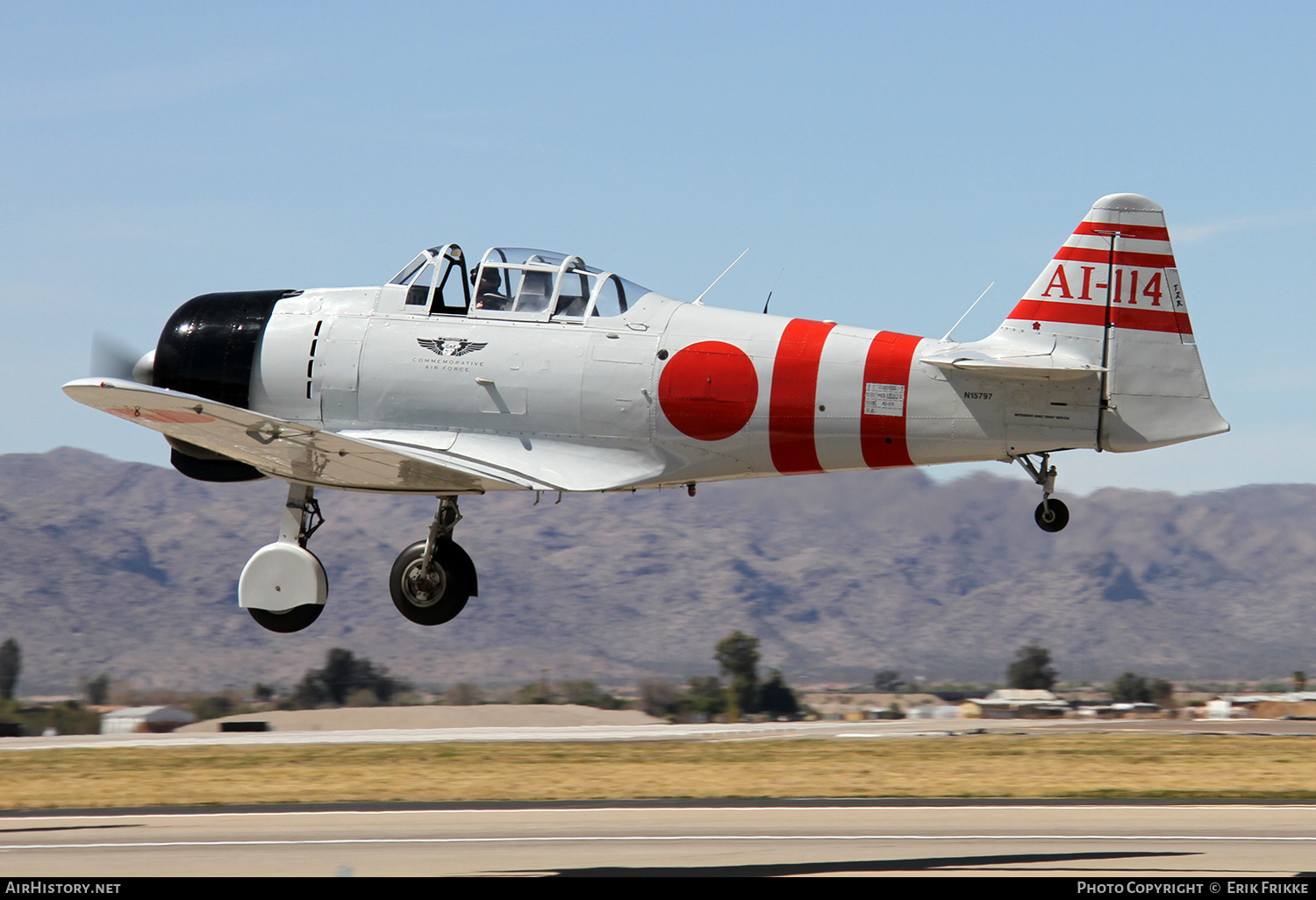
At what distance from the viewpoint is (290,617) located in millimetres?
13297

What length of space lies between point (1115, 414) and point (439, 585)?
Result: 6.31 meters

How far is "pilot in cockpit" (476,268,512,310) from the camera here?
1323cm

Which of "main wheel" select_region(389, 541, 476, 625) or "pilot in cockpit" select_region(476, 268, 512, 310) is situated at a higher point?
"pilot in cockpit" select_region(476, 268, 512, 310)

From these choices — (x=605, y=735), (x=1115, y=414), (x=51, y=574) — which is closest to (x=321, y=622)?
(x=51, y=574)

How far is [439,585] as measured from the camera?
13.8 m

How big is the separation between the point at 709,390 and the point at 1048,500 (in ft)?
9.94

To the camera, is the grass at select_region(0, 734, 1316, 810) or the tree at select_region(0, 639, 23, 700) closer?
the grass at select_region(0, 734, 1316, 810)

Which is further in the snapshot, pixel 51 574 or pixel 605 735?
pixel 51 574

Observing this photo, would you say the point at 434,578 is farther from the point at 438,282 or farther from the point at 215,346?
the point at 215,346

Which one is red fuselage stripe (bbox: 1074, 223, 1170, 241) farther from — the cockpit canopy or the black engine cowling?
the black engine cowling

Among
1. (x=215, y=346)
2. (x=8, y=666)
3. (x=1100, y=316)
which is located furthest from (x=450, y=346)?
(x=8, y=666)

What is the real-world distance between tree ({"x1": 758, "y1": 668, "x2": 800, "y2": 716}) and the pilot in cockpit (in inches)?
2610

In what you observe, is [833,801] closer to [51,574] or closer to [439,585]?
[439,585]

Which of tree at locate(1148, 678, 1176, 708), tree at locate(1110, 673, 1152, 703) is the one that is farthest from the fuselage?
tree at locate(1110, 673, 1152, 703)
